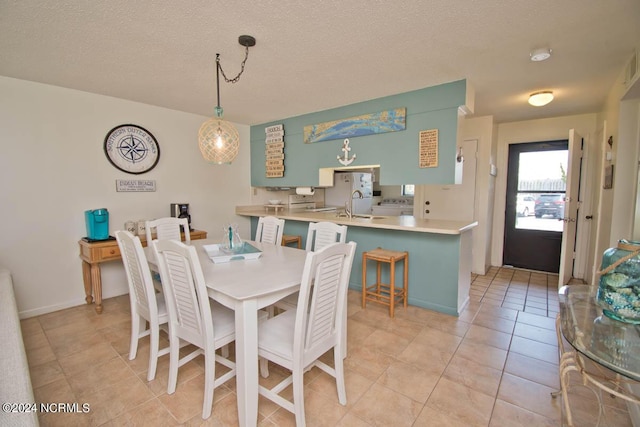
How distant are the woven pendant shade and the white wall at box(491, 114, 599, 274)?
162 inches

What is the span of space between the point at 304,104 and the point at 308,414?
10.3 feet

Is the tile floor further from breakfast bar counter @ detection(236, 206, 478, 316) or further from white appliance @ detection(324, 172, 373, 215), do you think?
white appliance @ detection(324, 172, 373, 215)

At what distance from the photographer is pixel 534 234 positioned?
4426mm

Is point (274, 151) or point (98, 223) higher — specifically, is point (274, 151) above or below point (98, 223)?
above

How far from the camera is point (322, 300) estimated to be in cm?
154

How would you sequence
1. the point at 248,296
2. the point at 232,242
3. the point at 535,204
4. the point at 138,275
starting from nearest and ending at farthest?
1. the point at 248,296
2. the point at 138,275
3. the point at 232,242
4. the point at 535,204

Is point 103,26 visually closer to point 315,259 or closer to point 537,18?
point 315,259

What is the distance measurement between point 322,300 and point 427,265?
1871mm

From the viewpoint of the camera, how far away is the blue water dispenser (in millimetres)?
3045

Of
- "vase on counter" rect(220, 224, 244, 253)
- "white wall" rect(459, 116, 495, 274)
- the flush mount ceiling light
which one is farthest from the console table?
"white wall" rect(459, 116, 495, 274)

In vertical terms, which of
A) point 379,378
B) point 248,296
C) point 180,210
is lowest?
point 379,378

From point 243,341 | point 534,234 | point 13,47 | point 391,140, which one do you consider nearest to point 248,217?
point 391,140

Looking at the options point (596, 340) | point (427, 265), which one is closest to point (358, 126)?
point (427, 265)

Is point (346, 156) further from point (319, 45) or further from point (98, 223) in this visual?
point (98, 223)
